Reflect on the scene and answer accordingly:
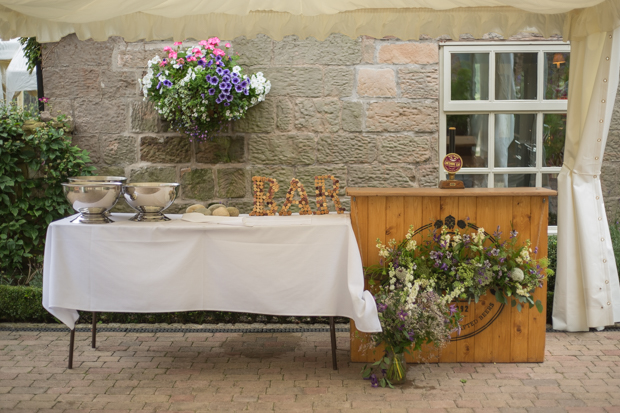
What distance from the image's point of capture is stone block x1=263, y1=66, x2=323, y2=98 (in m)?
5.53

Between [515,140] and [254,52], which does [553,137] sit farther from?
[254,52]

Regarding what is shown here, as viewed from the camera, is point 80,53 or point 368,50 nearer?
point 368,50

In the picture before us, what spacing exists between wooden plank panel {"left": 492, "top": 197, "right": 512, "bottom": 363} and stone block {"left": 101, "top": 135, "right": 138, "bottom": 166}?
11.0 ft

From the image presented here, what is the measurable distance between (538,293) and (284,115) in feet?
9.14

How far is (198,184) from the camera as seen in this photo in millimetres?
5625

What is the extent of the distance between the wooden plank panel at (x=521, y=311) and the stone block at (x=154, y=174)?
314cm

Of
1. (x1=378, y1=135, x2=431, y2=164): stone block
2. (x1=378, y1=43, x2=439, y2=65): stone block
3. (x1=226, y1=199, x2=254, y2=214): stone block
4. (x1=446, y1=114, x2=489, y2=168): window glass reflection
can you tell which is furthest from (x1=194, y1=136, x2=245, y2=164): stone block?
(x1=446, y1=114, x2=489, y2=168): window glass reflection

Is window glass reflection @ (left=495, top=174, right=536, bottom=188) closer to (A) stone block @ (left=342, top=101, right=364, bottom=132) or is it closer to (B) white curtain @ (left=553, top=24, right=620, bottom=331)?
(B) white curtain @ (left=553, top=24, right=620, bottom=331)

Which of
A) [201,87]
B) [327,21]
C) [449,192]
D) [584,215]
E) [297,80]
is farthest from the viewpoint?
[297,80]

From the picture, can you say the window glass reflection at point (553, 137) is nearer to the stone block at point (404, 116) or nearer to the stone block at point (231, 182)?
the stone block at point (404, 116)

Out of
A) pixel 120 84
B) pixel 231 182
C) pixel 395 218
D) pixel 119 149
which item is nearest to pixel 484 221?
pixel 395 218

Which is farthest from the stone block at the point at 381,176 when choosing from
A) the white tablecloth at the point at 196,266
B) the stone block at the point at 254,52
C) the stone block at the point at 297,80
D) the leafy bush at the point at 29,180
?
the leafy bush at the point at 29,180

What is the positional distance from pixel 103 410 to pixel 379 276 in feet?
6.18

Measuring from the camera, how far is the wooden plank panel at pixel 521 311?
13.1ft
